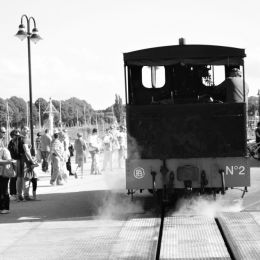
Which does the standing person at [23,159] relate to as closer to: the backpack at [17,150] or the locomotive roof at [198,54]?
the backpack at [17,150]

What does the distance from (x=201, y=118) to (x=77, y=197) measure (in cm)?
481

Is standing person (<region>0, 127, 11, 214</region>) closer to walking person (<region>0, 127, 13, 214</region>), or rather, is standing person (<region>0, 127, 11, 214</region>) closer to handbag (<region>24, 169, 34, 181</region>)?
walking person (<region>0, 127, 13, 214</region>)

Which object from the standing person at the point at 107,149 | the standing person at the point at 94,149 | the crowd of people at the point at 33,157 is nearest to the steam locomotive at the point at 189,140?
the crowd of people at the point at 33,157

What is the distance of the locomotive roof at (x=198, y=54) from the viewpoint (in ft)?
35.5

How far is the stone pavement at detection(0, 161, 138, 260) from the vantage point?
7750 mm

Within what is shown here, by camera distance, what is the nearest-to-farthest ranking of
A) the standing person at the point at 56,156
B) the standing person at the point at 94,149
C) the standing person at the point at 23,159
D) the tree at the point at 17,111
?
the standing person at the point at 23,159
the standing person at the point at 56,156
the standing person at the point at 94,149
the tree at the point at 17,111

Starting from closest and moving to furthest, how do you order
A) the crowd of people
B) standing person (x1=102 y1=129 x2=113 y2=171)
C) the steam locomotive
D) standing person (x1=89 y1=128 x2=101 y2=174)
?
the steam locomotive → the crowd of people → standing person (x1=89 y1=128 x2=101 y2=174) → standing person (x1=102 y1=129 x2=113 y2=171)

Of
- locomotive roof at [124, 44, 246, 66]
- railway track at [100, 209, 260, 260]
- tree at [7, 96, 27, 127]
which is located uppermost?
tree at [7, 96, 27, 127]

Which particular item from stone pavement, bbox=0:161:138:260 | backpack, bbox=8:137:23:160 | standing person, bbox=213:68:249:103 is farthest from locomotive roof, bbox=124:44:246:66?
backpack, bbox=8:137:23:160

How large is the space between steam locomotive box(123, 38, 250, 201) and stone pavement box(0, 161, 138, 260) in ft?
3.56

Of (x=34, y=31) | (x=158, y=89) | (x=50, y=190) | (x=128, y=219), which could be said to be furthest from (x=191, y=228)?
(x=34, y=31)

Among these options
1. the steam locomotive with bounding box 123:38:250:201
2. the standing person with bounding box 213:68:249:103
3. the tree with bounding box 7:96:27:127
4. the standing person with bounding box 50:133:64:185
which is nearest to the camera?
the steam locomotive with bounding box 123:38:250:201

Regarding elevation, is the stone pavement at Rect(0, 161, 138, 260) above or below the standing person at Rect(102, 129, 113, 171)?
below

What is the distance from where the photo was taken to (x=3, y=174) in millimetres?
11172
